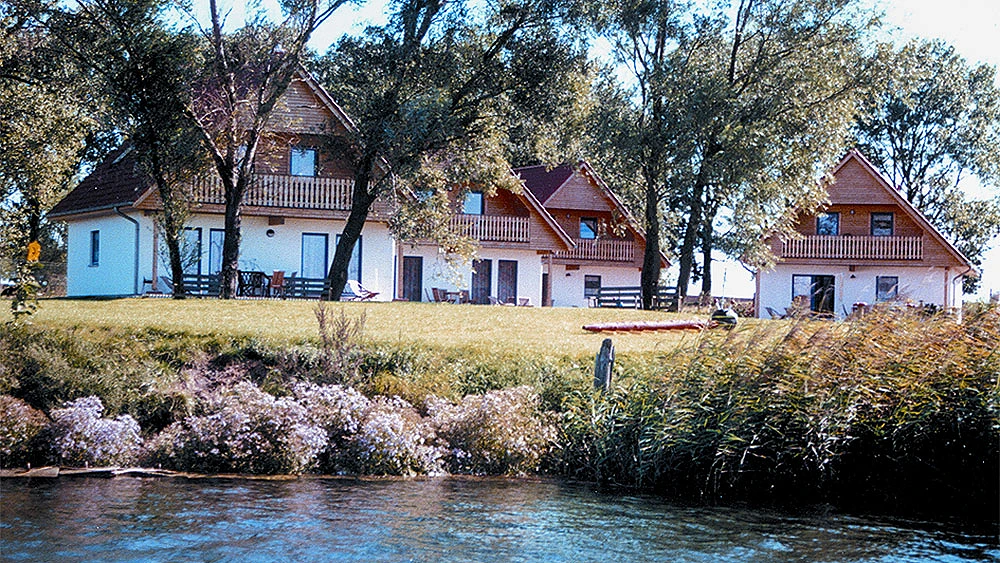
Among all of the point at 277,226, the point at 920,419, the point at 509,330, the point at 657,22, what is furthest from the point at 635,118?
the point at 920,419

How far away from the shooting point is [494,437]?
48.5ft

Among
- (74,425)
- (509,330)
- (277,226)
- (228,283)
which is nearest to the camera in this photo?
(74,425)

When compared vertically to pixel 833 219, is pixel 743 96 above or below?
above

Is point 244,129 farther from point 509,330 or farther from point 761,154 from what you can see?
point 761,154

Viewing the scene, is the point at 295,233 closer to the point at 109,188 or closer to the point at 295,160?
the point at 295,160

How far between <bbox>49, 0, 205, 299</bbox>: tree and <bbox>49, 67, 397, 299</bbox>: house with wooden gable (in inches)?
175

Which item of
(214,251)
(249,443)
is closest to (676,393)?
(249,443)

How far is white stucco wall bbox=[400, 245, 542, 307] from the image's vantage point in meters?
40.3

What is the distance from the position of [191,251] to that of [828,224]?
24333 mm

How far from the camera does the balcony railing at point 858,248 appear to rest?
43.7m

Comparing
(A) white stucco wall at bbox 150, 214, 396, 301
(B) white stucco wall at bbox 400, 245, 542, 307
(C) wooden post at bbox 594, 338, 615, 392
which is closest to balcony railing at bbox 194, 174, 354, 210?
(A) white stucco wall at bbox 150, 214, 396, 301

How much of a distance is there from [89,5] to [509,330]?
13.3 metres

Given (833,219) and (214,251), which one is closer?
(214,251)

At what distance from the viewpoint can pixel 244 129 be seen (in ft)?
94.6
